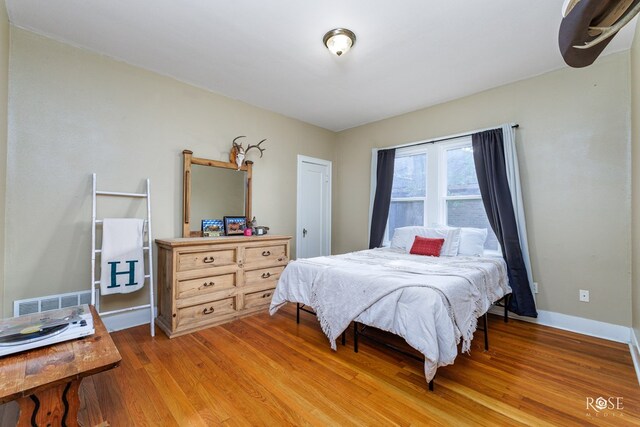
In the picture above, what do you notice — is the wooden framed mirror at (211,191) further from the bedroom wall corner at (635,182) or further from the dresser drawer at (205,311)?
the bedroom wall corner at (635,182)

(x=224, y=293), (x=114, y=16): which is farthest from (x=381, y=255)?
(x=114, y=16)

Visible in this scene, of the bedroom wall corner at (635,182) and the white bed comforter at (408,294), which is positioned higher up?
the bedroom wall corner at (635,182)

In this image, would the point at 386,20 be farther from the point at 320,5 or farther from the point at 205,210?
the point at 205,210

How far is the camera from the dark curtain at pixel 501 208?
9.57 ft

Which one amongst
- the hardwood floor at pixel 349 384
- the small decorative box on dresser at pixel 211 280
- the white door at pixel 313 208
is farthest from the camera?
the white door at pixel 313 208

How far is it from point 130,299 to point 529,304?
401 cm

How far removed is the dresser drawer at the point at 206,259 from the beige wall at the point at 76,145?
55 cm

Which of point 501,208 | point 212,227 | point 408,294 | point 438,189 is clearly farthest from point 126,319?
point 501,208

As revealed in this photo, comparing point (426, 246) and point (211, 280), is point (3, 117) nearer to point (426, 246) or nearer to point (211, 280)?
point (211, 280)

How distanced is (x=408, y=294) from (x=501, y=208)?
190 centimetres

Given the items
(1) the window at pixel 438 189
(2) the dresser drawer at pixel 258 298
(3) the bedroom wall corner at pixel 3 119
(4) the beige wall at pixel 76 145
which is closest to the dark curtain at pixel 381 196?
(1) the window at pixel 438 189

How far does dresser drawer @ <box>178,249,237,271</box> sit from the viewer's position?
8.88 ft

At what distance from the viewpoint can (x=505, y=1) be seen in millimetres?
1955

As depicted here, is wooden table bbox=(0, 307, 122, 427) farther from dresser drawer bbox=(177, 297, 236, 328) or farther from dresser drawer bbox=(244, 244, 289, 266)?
dresser drawer bbox=(244, 244, 289, 266)
